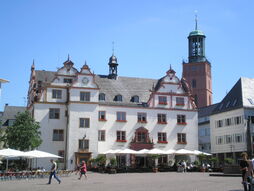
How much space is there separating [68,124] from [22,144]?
7.51 metres

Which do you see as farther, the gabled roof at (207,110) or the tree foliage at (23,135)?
the gabled roof at (207,110)

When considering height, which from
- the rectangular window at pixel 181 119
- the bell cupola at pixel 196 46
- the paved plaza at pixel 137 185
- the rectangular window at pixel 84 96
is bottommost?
the paved plaza at pixel 137 185

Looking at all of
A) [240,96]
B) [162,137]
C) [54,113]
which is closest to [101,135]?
[54,113]

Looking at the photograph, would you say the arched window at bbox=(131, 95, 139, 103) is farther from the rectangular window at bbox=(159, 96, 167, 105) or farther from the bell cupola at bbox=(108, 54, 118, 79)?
the bell cupola at bbox=(108, 54, 118, 79)

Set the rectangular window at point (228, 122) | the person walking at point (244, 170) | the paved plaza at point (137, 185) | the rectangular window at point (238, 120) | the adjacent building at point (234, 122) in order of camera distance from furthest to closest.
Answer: the rectangular window at point (228, 122) < the rectangular window at point (238, 120) < the adjacent building at point (234, 122) < the paved plaza at point (137, 185) < the person walking at point (244, 170)

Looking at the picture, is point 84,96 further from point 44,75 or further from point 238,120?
point 238,120

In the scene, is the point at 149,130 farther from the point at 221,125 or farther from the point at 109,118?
the point at 221,125

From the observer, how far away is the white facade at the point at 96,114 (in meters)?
52.2

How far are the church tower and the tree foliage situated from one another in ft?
223

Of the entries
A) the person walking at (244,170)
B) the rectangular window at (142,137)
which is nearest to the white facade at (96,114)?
the rectangular window at (142,137)

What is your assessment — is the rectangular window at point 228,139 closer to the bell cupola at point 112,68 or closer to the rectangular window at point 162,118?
the rectangular window at point 162,118

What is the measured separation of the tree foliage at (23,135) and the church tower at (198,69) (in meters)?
68.1

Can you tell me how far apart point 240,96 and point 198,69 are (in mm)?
46660

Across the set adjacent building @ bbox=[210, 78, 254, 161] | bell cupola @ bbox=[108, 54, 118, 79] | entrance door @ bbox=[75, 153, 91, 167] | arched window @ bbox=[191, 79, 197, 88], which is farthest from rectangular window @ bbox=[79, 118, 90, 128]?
arched window @ bbox=[191, 79, 197, 88]
